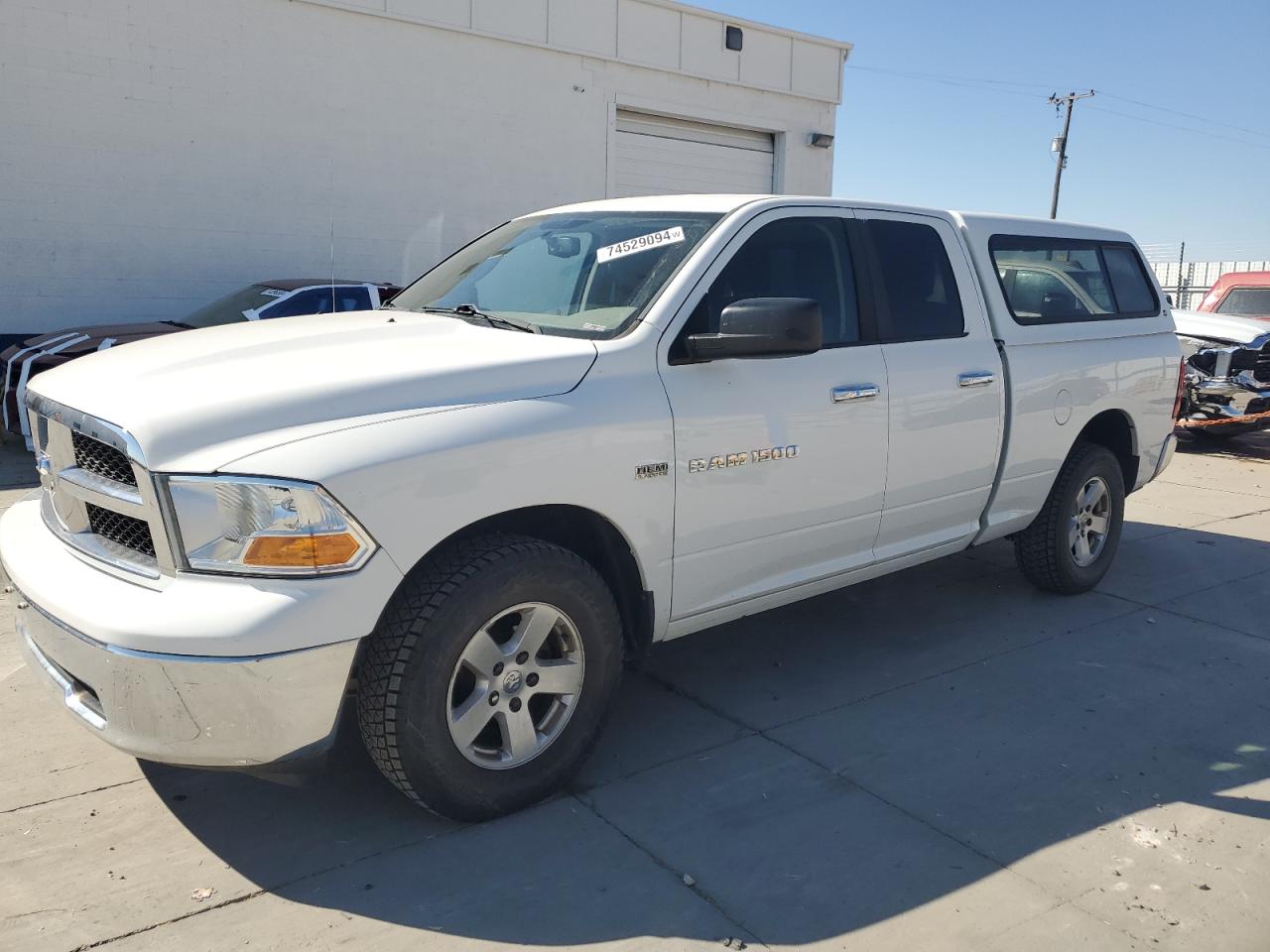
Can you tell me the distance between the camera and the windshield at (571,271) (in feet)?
11.8

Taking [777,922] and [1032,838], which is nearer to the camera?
[777,922]

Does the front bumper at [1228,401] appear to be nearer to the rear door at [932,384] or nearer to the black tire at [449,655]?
the rear door at [932,384]

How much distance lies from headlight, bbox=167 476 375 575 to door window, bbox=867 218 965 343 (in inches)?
100

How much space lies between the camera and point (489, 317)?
375 centimetres

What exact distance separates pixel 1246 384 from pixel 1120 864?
9286 mm

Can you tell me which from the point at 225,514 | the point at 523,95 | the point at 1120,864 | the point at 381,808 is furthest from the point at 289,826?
the point at 523,95

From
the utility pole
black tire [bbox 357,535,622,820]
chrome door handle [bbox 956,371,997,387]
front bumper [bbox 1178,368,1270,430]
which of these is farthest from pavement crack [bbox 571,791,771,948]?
the utility pole

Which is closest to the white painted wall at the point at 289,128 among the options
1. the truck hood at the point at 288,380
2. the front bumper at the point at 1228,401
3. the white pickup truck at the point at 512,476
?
the front bumper at the point at 1228,401

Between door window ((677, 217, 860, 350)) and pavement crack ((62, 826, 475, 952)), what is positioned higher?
door window ((677, 217, 860, 350))

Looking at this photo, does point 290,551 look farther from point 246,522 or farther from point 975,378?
point 975,378

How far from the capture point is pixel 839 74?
1761 cm

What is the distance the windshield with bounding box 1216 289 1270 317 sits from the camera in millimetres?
12641

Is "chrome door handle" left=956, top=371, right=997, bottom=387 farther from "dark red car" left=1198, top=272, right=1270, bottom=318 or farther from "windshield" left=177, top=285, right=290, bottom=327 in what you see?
"dark red car" left=1198, top=272, right=1270, bottom=318

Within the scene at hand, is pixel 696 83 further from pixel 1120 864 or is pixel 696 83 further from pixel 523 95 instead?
pixel 1120 864
